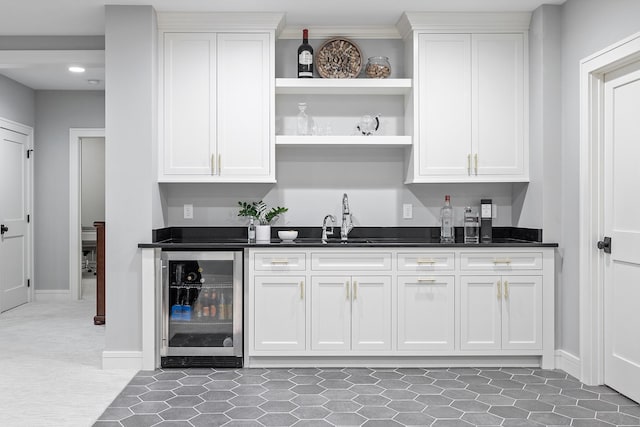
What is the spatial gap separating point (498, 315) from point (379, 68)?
1.99m

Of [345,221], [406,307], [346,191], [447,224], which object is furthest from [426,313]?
[346,191]

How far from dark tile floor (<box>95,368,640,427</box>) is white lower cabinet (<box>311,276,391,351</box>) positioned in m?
0.20

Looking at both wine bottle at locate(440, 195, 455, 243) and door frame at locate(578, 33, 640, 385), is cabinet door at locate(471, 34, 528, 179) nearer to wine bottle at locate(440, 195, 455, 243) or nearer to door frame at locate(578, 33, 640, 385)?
wine bottle at locate(440, 195, 455, 243)

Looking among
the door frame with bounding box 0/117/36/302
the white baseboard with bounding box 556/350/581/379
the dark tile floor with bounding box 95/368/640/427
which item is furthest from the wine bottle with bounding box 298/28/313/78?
the door frame with bounding box 0/117/36/302

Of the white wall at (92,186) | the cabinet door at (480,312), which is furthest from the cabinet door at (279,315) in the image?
the white wall at (92,186)

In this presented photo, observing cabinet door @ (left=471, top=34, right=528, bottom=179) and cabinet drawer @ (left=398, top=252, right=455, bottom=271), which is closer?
cabinet drawer @ (left=398, top=252, right=455, bottom=271)

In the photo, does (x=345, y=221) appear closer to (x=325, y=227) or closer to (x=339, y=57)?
(x=325, y=227)

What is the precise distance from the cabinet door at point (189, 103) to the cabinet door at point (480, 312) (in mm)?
2012

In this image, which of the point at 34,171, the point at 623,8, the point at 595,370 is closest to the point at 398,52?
the point at 623,8

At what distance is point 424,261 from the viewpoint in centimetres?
370

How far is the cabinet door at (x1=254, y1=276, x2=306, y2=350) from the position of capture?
12.1ft

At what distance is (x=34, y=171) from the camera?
6441mm

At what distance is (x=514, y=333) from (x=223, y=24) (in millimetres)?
2968

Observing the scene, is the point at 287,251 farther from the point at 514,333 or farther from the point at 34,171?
the point at 34,171
